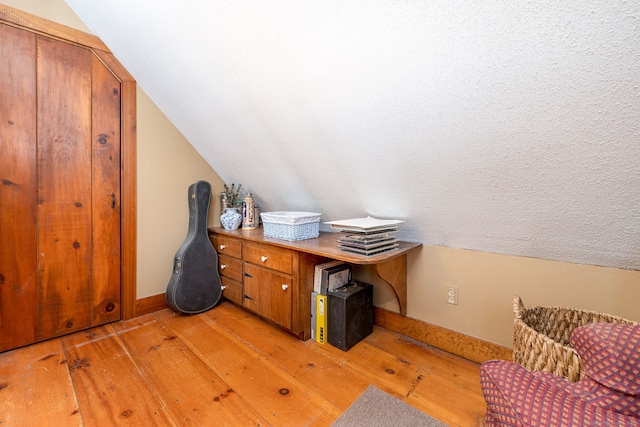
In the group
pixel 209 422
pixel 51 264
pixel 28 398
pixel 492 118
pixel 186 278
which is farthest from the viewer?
pixel 186 278

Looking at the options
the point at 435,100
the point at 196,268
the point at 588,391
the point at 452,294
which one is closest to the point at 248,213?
the point at 196,268

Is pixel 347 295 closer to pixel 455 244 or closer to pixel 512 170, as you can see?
pixel 455 244

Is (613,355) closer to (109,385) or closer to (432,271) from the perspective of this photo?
(432,271)

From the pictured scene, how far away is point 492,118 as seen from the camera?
1087 mm

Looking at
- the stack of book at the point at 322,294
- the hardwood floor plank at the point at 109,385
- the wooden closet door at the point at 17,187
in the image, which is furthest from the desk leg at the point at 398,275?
the wooden closet door at the point at 17,187

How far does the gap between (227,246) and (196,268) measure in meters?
0.28

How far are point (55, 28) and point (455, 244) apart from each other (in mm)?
2691

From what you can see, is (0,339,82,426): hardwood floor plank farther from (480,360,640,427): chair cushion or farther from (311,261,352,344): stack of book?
(480,360,640,427): chair cushion

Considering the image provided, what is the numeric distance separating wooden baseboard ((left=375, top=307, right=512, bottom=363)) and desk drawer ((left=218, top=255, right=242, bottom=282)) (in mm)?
1060

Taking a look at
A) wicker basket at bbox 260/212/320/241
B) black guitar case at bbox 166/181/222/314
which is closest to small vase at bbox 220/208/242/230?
black guitar case at bbox 166/181/222/314

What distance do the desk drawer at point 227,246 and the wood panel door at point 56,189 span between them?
0.67m

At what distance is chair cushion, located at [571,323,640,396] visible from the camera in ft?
2.28

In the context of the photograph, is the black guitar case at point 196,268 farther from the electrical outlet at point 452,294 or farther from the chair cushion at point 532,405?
the chair cushion at point 532,405

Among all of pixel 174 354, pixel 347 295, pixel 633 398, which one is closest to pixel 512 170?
pixel 633 398
